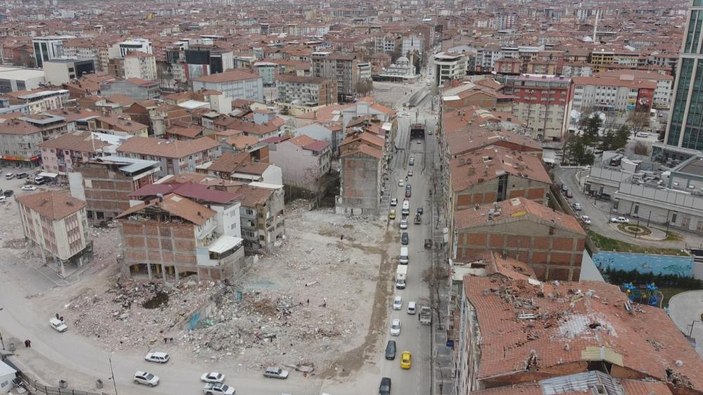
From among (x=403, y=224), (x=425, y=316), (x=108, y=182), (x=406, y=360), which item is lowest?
(x=406, y=360)

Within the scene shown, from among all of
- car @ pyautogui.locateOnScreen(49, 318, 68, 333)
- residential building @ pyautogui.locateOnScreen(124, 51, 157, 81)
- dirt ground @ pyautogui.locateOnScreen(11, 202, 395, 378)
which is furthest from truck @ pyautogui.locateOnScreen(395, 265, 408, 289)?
residential building @ pyautogui.locateOnScreen(124, 51, 157, 81)

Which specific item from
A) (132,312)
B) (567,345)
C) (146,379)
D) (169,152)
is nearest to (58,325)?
(132,312)

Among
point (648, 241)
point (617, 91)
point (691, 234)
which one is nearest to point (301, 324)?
point (648, 241)

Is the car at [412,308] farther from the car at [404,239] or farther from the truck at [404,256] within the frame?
the car at [404,239]

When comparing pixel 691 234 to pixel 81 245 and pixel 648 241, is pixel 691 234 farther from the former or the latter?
pixel 81 245

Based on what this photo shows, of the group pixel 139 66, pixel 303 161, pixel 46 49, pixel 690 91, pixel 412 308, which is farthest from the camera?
pixel 46 49

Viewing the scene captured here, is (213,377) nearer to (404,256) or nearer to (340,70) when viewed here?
(404,256)

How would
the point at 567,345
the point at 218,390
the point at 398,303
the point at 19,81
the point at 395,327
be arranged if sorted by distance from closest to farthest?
the point at 567,345, the point at 218,390, the point at 395,327, the point at 398,303, the point at 19,81
